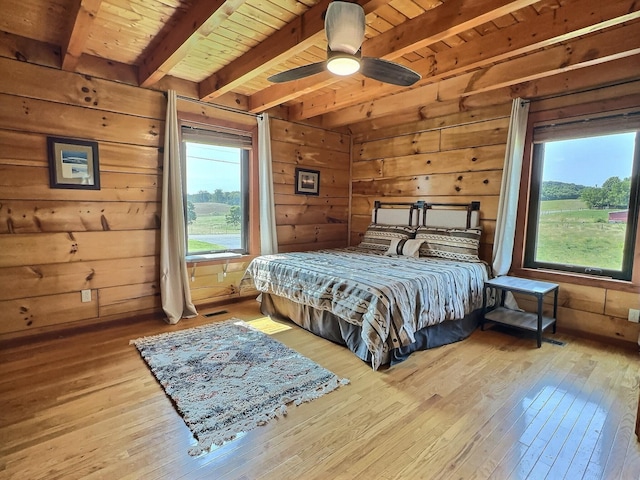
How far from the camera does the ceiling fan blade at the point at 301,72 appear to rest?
2.16 metres

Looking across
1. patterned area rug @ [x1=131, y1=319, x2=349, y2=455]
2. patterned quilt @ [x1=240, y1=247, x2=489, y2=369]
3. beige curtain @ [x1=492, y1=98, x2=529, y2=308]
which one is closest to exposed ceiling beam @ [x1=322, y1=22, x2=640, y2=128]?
beige curtain @ [x1=492, y1=98, x2=529, y2=308]

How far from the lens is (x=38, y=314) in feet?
9.48

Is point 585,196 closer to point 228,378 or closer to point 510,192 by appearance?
point 510,192

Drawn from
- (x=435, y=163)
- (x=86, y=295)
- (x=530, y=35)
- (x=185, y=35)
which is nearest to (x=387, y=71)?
(x=530, y=35)

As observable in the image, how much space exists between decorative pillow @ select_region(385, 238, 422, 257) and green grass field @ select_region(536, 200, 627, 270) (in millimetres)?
1193

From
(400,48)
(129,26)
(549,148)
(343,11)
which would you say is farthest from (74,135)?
(549,148)

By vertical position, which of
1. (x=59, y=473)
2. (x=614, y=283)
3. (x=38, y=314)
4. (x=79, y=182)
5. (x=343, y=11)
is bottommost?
(x=59, y=473)

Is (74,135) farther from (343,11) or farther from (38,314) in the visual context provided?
(343,11)

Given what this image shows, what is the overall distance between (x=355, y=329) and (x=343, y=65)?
1.88m

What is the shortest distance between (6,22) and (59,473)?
2.97 metres

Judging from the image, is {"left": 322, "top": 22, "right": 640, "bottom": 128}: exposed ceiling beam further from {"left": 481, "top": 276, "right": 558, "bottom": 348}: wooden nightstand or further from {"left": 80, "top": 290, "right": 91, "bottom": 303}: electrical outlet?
{"left": 80, "top": 290, "right": 91, "bottom": 303}: electrical outlet

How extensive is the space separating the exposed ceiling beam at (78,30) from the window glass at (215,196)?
1.13 meters

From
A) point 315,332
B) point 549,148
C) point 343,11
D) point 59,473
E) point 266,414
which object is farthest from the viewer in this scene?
point 549,148

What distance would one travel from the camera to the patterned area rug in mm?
1853
